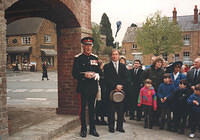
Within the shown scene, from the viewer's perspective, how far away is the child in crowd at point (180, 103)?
17.2 feet

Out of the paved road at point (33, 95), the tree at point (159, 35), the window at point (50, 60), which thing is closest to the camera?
the paved road at point (33, 95)

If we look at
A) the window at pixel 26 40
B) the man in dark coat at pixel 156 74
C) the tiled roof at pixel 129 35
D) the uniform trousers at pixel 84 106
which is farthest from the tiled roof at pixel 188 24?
the uniform trousers at pixel 84 106

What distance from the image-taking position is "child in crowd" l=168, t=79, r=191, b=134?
5.23m

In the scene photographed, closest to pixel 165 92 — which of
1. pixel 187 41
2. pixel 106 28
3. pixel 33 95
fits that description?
pixel 33 95

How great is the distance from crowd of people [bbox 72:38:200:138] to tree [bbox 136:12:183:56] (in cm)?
2972

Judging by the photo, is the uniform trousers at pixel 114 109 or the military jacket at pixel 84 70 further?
the uniform trousers at pixel 114 109

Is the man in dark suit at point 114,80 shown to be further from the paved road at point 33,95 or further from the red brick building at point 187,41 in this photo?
the red brick building at point 187,41

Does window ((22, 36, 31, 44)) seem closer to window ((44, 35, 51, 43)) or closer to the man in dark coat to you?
window ((44, 35, 51, 43))

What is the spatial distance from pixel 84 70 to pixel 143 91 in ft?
5.62

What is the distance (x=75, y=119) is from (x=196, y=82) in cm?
308

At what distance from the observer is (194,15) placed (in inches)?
1687

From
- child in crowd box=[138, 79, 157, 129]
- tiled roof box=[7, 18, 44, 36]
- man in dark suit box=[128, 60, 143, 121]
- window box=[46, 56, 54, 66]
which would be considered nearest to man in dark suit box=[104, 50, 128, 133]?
child in crowd box=[138, 79, 157, 129]

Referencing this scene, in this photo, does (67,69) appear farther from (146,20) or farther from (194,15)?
(194,15)

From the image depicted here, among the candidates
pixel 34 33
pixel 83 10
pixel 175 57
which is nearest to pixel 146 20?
pixel 175 57
